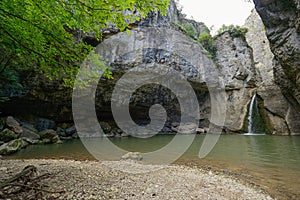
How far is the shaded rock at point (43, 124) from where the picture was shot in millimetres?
14781

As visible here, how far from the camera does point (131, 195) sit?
2764mm

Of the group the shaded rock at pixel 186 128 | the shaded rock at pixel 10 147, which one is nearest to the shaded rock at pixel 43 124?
the shaded rock at pixel 10 147

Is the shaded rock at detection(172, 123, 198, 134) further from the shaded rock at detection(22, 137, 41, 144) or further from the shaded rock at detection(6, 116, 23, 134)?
the shaded rock at detection(6, 116, 23, 134)

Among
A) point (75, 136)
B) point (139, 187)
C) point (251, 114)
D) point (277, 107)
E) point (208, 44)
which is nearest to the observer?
point (139, 187)

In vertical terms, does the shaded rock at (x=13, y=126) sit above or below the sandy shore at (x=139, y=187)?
above

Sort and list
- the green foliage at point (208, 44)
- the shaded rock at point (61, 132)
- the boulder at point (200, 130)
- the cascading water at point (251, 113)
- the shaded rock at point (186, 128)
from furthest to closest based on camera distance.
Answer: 1. the green foliage at point (208, 44)
2. the shaded rock at point (186, 128)
3. the boulder at point (200, 130)
4. the cascading water at point (251, 113)
5. the shaded rock at point (61, 132)

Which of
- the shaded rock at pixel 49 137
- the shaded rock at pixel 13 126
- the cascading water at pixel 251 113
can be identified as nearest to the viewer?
the shaded rock at pixel 13 126

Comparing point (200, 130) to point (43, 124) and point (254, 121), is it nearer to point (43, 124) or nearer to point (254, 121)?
point (254, 121)

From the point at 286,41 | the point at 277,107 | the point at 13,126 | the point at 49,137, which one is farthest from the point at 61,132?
the point at 277,107

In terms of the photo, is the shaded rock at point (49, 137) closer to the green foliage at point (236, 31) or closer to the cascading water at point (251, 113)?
the cascading water at point (251, 113)

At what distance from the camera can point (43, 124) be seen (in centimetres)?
1509

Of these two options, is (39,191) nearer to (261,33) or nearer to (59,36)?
(59,36)

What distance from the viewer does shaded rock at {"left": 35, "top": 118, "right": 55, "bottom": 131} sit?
1478 cm

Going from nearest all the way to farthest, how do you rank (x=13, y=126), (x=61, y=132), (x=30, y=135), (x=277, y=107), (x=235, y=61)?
(x=13, y=126) < (x=30, y=135) < (x=61, y=132) < (x=277, y=107) < (x=235, y=61)
